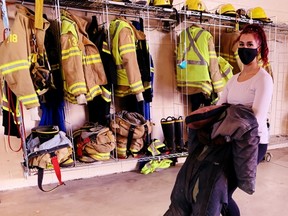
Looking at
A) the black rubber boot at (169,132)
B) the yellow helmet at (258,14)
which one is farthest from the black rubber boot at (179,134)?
the yellow helmet at (258,14)

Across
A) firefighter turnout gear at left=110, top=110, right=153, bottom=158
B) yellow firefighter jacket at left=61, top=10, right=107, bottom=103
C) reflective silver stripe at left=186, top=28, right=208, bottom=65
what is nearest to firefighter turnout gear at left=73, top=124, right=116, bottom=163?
firefighter turnout gear at left=110, top=110, right=153, bottom=158

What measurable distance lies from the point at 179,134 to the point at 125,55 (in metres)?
1.15

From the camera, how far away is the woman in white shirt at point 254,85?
1405 millimetres

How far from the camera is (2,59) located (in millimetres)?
1961

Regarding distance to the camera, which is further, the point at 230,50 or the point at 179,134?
the point at 230,50

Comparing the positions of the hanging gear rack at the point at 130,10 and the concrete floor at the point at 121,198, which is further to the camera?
the hanging gear rack at the point at 130,10

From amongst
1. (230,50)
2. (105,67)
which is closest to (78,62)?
(105,67)

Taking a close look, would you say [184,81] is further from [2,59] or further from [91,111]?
[2,59]

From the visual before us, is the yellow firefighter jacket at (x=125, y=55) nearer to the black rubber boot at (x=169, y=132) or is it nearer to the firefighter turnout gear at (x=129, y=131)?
the firefighter turnout gear at (x=129, y=131)

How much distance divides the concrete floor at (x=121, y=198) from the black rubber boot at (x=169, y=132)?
319mm

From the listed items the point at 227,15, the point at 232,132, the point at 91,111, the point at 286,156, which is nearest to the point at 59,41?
the point at 91,111

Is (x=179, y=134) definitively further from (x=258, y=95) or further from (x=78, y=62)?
(x=258, y=95)

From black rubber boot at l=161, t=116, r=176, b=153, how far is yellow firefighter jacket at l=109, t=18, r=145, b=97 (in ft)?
2.05

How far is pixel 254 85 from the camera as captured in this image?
145 centimetres
